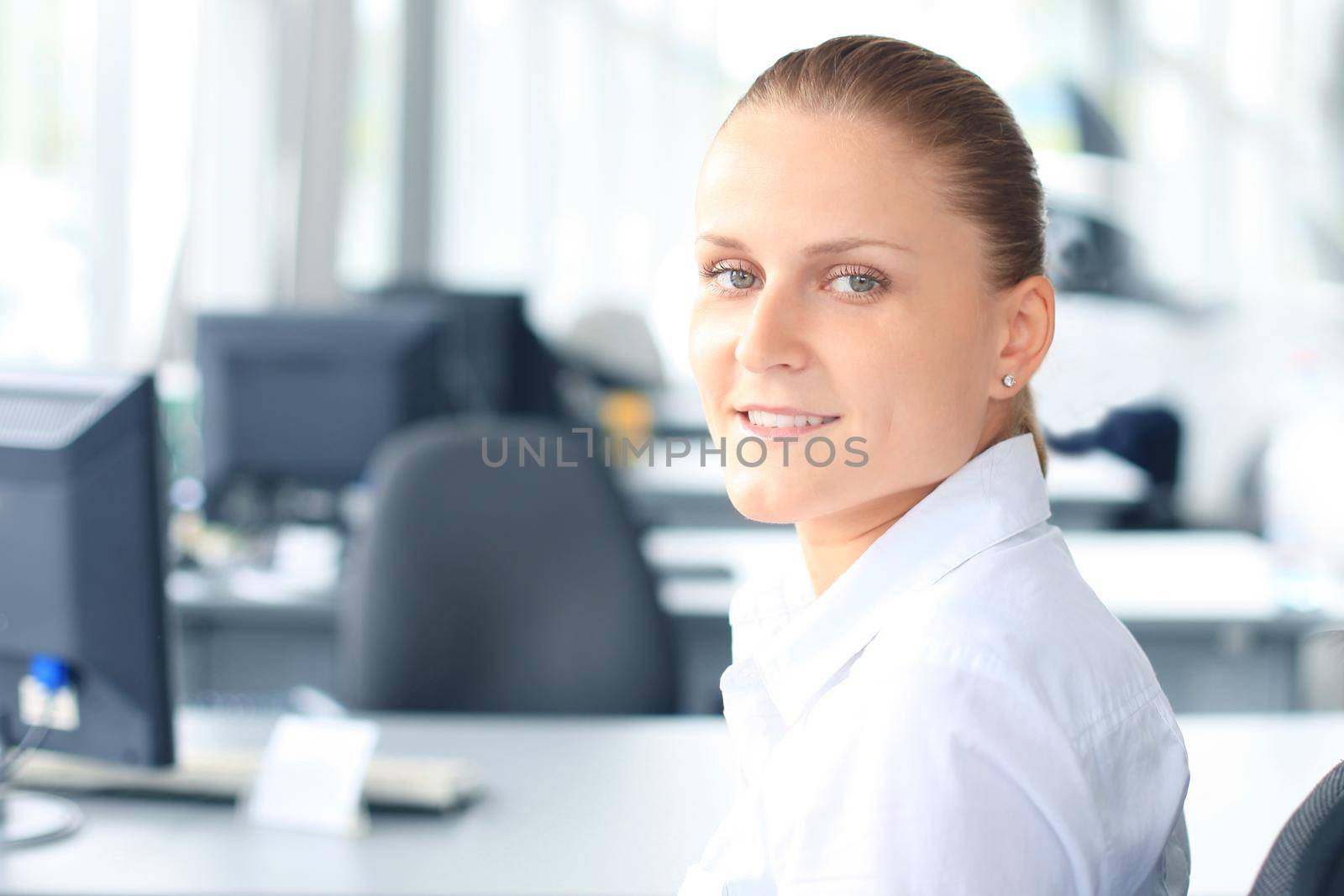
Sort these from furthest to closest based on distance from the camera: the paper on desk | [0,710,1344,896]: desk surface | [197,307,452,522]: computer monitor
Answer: [197,307,452,522]: computer monitor, the paper on desk, [0,710,1344,896]: desk surface

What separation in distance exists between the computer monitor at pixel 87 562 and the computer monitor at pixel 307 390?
4.21ft

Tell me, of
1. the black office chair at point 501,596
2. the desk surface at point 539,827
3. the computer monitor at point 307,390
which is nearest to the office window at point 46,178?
the computer monitor at point 307,390

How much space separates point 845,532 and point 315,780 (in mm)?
816

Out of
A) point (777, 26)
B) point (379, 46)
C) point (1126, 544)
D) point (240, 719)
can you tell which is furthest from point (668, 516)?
point (777, 26)

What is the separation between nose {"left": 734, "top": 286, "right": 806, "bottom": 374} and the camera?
0.80 metres

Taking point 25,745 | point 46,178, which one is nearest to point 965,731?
point 25,745

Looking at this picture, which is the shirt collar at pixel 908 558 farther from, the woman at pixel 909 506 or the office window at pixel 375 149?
the office window at pixel 375 149

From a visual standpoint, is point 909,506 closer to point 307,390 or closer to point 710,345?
point 710,345

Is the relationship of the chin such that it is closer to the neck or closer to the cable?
the neck

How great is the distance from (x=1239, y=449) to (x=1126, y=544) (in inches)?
100

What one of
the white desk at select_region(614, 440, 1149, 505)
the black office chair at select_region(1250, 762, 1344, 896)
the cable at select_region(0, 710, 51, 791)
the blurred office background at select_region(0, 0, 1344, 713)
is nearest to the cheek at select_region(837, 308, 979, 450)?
the blurred office background at select_region(0, 0, 1344, 713)

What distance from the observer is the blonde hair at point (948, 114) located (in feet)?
2.59

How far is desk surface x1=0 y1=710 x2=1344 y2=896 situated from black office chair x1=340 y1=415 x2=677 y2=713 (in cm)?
26

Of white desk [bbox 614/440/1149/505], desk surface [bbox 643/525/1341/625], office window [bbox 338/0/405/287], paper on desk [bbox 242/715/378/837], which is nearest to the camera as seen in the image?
paper on desk [bbox 242/715/378/837]
